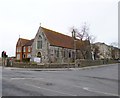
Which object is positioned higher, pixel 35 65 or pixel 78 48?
pixel 78 48

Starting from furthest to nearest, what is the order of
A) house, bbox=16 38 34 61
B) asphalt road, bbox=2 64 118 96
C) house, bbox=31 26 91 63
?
house, bbox=16 38 34 61 < house, bbox=31 26 91 63 < asphalt road, bbox=2 64 118 96

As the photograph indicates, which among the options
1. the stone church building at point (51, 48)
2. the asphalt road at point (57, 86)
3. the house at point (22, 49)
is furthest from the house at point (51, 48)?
the asphalt road at point (57, 86)

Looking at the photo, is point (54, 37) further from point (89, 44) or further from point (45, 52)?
point (89, 44)

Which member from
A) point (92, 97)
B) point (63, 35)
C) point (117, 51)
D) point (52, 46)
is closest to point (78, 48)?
point (63, 35)

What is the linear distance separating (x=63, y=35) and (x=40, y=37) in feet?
45.2

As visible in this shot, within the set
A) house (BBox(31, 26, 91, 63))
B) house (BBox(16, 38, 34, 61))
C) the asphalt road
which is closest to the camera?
the asphalt road

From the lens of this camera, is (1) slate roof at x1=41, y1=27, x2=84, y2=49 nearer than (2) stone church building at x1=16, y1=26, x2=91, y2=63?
No

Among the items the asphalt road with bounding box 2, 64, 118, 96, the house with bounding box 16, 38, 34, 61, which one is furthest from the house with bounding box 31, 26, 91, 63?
the asphalt road with bounding box 2, 64, 118, 96

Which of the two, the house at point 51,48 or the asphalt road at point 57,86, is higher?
the house at point 51,48

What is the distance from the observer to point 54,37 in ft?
194

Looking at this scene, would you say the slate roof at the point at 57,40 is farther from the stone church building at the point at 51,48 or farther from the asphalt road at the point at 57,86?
the asphalt road at the point at 57,86

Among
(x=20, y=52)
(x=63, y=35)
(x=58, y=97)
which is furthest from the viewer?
(x=20, y=52)

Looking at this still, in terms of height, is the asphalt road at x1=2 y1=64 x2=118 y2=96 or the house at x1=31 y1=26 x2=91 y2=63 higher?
the house at x1=31 y1=26 x2=91 y2=63

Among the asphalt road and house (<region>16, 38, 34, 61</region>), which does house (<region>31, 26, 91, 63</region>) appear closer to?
house (<region>16, 38, 34, 61</region>)
